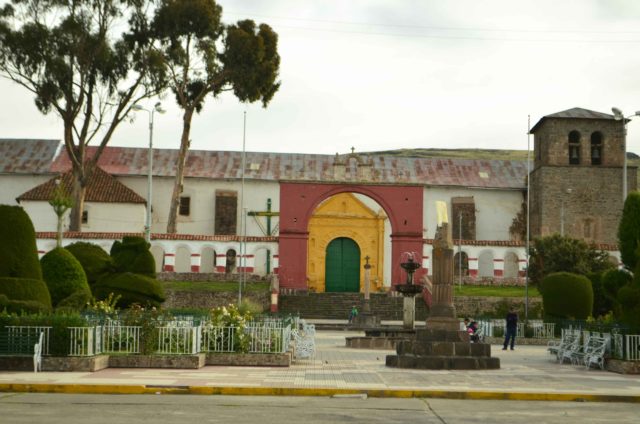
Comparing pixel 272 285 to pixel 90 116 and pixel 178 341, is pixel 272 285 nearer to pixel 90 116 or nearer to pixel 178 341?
pixel 90 116

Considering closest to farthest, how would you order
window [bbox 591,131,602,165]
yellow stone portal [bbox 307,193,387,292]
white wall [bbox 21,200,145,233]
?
1. yellow stone portal [bbox 307,193,387,292]
2. white wall [bbox 21,200,145,233]
3. window [bbox 591,131,602,165]

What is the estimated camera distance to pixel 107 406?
13.4 metres

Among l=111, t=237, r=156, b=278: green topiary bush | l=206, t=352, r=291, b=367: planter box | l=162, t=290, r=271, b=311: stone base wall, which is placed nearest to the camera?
l=206, t=352, r=291, b=367: planter box

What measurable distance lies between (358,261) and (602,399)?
142 feet

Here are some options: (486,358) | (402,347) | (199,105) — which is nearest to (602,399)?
(486,358)

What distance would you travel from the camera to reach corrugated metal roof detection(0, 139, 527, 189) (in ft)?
211

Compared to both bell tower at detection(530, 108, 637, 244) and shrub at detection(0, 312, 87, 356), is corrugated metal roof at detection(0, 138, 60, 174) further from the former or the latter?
shrub at detection(0, 312, 87, 356)

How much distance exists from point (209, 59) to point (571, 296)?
26.8 meters

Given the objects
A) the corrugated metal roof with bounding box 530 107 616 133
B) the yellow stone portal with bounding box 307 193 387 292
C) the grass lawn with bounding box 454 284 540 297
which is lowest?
the grass lawn with bounding box 454 284 540 297

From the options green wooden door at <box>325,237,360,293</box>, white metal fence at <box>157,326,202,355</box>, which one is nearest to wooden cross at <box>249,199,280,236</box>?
green wooden door at <box>325,237,360,293</box>

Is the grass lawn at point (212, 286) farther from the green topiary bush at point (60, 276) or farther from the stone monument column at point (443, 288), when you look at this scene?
the stone monument column at point (443, 288)

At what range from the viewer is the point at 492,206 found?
218 feet

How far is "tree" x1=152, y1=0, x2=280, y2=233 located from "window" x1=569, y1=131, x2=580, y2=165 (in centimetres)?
2020

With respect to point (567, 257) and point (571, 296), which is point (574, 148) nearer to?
point (567, 257)
